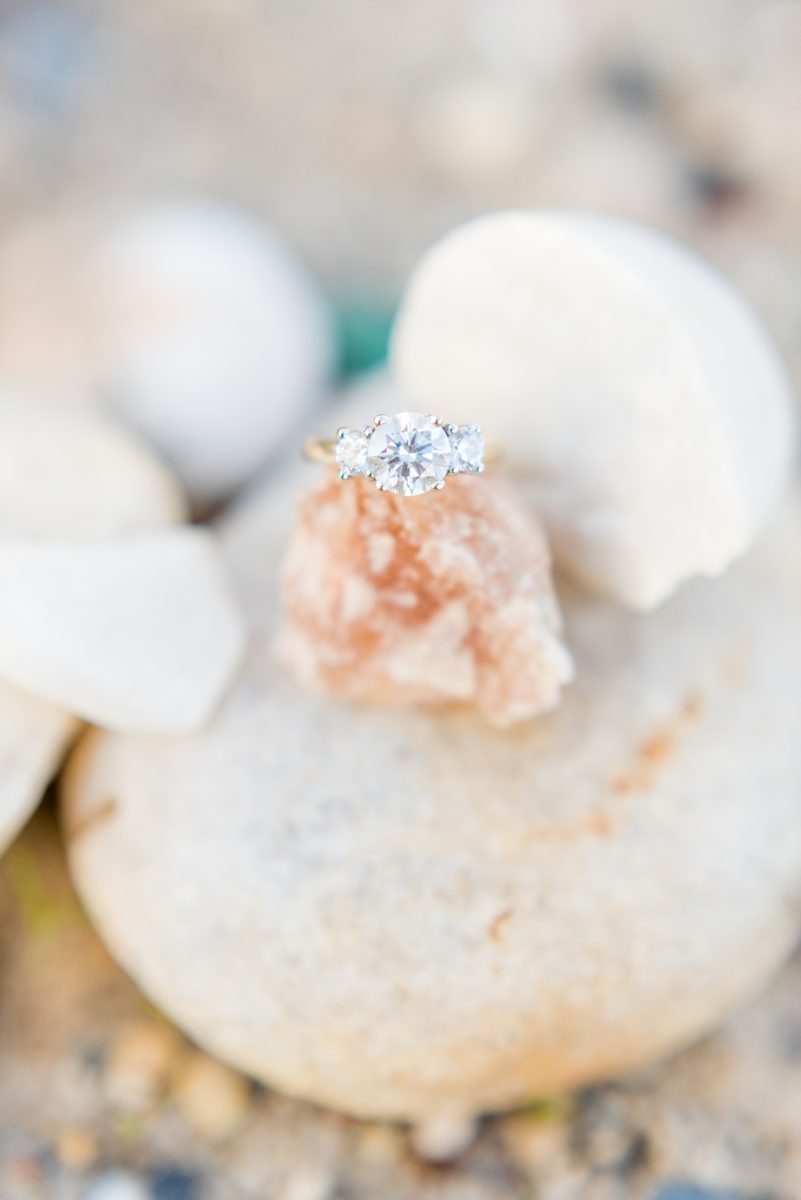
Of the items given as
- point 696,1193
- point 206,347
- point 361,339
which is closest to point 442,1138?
point 696,1193

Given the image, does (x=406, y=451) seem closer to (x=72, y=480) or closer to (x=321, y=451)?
(x=321, y=451)

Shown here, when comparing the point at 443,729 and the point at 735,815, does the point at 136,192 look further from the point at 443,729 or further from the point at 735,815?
the point at 735,815

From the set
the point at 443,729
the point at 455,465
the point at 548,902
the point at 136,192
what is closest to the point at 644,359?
the point at 455,465

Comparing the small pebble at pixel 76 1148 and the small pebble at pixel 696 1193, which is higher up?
the small pebble at pixel 76 1148

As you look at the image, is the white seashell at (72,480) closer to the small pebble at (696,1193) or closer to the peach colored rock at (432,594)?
the peach colored rock at (432,594)

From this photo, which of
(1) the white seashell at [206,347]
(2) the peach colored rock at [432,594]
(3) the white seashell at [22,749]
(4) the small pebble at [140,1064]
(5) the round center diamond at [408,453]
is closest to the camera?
(5) the round center diamond at [408,453]

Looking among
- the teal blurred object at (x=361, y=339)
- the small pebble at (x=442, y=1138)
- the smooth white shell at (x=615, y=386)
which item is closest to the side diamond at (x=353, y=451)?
the smooth white shell at (x=615, y=386)

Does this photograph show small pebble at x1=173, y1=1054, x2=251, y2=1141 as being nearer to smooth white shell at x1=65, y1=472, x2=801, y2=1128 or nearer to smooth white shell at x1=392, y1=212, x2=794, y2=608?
smooth white shell at x1=65, y1=472, x2=801, y2=1128
